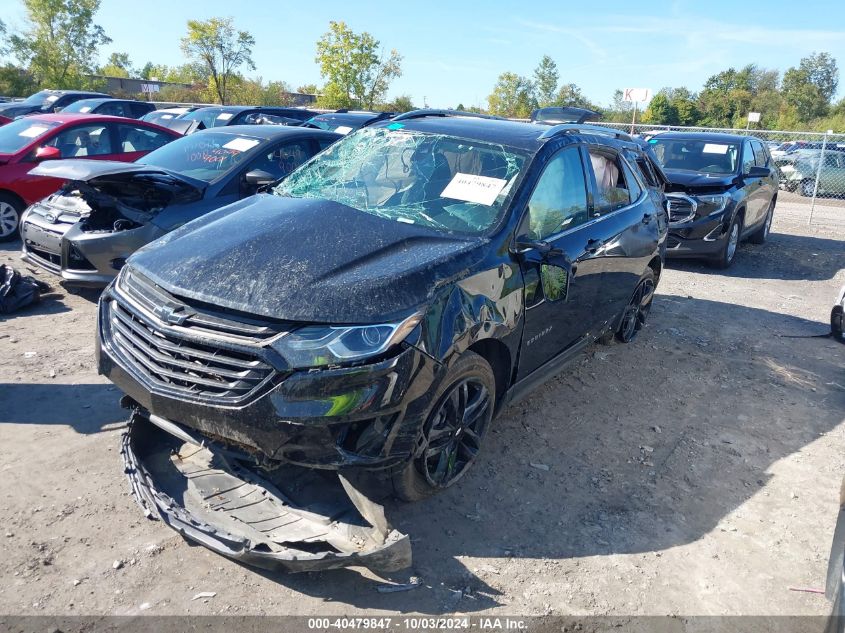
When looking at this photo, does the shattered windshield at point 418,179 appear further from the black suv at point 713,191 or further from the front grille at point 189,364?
the black suv at point 713,191

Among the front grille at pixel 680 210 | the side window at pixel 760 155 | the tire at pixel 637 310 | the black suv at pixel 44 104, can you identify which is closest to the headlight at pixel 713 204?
the front grille at pixel 680 210

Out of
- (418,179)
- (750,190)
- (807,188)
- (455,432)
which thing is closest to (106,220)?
(418,179)

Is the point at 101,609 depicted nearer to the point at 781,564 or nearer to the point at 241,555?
the point at 241,555

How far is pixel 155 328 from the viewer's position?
2984 millimetres

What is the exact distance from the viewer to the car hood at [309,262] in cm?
287

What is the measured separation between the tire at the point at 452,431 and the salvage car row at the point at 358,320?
1 centimetres

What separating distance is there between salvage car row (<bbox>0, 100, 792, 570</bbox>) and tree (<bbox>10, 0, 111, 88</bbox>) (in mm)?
44242

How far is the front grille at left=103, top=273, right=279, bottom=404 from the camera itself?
2752 mm

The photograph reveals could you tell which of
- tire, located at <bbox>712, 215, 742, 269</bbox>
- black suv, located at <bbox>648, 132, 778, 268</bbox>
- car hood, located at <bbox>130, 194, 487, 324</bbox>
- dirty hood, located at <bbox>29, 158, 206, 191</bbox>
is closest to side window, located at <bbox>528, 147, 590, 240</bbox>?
car hood, located at <bbox>130, 194, 487, 324</bbox>

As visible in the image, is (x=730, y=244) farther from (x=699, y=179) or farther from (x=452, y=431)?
(x=452, y=431)

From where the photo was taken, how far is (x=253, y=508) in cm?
301

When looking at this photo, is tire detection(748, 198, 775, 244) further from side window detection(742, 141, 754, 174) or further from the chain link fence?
the chain link fence

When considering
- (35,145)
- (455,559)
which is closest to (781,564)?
(455,559)

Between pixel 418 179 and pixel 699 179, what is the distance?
7.00 m
